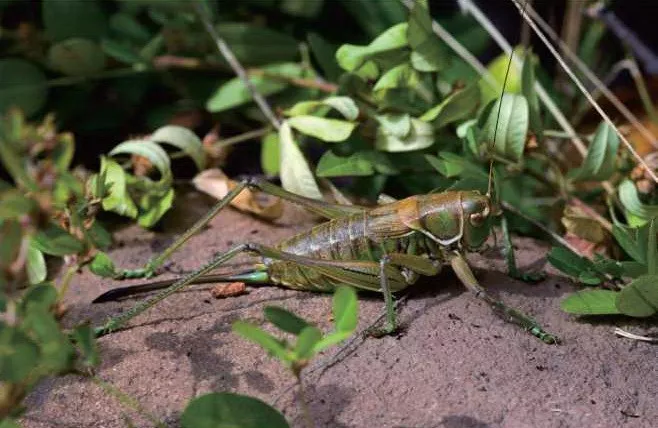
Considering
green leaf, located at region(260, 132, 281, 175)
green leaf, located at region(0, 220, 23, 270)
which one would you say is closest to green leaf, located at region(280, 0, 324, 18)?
green leaf, located at region(260, 132, 281, 175)

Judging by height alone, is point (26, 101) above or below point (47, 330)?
below

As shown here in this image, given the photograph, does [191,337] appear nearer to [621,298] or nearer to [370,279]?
[370,279]

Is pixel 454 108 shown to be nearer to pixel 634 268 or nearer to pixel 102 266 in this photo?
pixel 634 268

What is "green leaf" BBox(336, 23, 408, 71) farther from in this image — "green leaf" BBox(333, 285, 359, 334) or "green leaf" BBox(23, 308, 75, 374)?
"green leaf" BBox(23, 308, 75, 374)

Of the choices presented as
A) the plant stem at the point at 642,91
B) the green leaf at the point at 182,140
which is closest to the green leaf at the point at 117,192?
the green leaf at the point at 182,140

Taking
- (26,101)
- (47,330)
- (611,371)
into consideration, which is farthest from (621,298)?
(26,101)

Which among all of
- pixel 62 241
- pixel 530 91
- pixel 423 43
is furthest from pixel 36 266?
pixel 530 91

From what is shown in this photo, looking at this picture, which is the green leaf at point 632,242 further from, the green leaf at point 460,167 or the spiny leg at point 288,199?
the spiny leg at point 288,199
